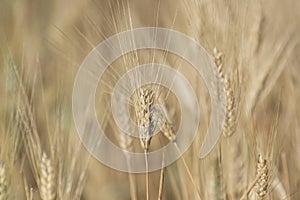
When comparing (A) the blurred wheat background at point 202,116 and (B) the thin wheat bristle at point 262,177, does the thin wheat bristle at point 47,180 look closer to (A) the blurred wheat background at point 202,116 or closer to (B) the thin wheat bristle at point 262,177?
(A) the blurred wheat background at point 202,116

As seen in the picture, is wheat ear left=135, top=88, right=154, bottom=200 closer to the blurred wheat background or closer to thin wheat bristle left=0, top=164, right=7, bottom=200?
the blurred wheat background

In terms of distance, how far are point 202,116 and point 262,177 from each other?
392 millimetres

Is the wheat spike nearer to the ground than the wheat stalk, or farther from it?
Answer: farther from it

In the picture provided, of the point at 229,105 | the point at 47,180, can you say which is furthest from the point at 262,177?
the point at 47,180

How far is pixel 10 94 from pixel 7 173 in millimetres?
282

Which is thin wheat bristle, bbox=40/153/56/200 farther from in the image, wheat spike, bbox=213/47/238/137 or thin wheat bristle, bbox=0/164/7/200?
wheat spike, bbox=213/47/238/137

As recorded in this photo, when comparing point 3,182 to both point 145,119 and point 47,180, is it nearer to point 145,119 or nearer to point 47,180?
point 47,180


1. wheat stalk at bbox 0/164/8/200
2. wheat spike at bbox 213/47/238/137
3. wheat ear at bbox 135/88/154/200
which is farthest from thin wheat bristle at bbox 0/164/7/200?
wheat spike at bbox 213/47/238/137

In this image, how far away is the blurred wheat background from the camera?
1.04m

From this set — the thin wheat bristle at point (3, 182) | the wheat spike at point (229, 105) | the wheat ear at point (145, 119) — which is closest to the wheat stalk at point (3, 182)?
the thin wheat bristle at point (3, 182)

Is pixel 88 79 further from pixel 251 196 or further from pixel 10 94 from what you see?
pixel 251 196

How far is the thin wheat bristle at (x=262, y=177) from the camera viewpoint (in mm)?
947

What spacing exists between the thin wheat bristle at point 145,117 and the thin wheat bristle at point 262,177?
168 mm

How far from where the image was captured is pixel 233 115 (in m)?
1.04
